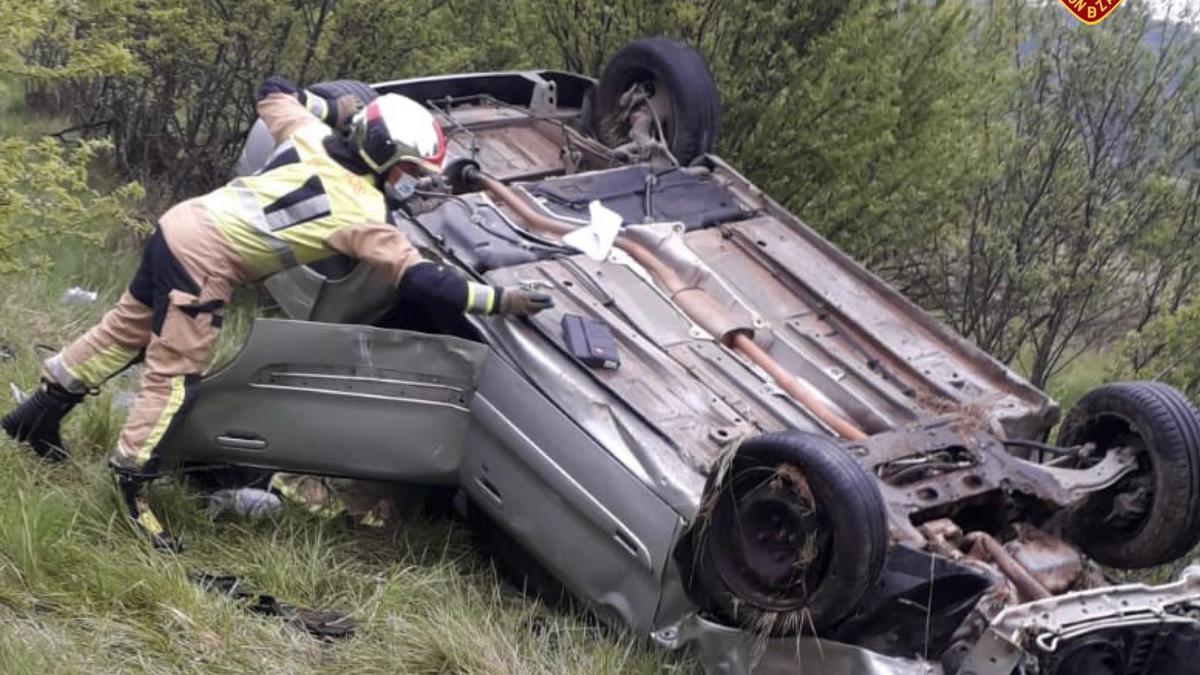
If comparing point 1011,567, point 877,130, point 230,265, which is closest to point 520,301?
point 230,265

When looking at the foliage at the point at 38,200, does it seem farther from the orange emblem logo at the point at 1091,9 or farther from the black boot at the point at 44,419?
the orange emblem logo at the point at 1091,9

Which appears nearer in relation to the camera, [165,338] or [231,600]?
[231,600]

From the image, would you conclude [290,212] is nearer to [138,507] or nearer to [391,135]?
[391,135]

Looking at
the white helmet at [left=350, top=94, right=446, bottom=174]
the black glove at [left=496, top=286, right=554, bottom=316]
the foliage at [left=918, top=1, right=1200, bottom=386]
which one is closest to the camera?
the black glove at [left=496, top=286, right=554, bottom=316]

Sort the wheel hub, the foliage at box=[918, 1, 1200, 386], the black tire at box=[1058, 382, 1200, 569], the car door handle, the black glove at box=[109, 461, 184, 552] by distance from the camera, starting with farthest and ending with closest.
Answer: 1. the foliage at box=[918, 1, 1200, 386]
2. the car door handle
3. the black glove at box=[109, 461, 184, 552]
4. the black tire at box=[1058, 382, 1200, 569]
5. the wheel hub

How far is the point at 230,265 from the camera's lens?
191 inches

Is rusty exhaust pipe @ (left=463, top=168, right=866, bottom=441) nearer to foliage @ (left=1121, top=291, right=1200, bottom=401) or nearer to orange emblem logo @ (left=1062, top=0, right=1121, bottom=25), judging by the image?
foliage @ (left=1121, top=291, right=1200, bottom=401)

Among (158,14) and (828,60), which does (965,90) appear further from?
(158,14)

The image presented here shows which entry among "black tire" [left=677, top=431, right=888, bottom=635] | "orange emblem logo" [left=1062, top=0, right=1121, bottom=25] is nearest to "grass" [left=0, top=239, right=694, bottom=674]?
"black tire" [left=677, top=431, right=888, bottom=635]

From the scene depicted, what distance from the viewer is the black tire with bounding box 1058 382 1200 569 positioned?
4.34m

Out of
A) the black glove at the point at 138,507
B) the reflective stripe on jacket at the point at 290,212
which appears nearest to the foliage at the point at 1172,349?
the reflective stripe on jacket at the point at 290,212

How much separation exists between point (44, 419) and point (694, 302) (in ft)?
7.71

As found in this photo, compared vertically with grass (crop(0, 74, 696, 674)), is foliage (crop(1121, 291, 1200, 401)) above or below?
above

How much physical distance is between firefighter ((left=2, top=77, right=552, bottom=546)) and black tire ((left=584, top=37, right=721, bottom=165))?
1.44 m
